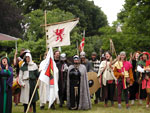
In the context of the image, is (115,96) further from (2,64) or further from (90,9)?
(90,9)

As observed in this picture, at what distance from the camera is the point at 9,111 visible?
28.5 ft

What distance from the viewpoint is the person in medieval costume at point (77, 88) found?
33.9ft

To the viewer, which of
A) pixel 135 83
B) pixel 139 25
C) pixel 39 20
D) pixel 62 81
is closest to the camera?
pixel 62 81

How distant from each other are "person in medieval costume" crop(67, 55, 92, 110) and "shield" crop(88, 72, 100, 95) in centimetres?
96

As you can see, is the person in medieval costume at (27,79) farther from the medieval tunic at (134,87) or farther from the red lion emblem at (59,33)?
the medieval tunic at (134,87)

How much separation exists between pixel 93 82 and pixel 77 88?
1153 mm

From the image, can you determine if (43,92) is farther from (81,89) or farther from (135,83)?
(135,83)

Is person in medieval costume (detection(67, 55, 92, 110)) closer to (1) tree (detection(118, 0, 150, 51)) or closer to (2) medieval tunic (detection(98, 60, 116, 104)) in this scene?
(2) medieval tunic (detection(98, 60, 116, 104))

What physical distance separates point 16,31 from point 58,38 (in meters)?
26.8

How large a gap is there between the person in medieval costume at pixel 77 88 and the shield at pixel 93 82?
96 centimetres

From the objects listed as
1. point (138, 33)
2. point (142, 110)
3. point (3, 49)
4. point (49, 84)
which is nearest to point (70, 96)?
point (49, 84)

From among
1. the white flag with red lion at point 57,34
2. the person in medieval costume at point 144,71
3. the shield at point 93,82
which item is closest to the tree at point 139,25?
the person in medieval costume at point 144,71

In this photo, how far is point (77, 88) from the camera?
1049 centimetres

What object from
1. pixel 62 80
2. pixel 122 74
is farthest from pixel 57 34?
pixel 122 74
